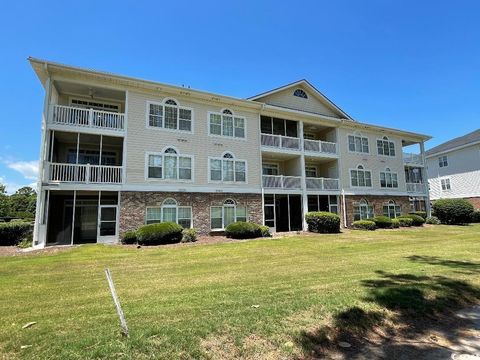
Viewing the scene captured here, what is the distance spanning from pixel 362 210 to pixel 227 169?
13.4 metres

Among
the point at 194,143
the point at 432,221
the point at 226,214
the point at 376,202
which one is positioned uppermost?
the point at 194,143

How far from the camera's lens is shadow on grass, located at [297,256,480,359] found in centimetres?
413

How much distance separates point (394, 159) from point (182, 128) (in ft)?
70.2

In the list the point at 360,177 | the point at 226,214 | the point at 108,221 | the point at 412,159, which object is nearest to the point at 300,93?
the point at 360,177

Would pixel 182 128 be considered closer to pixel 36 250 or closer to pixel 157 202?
pixel 157 202

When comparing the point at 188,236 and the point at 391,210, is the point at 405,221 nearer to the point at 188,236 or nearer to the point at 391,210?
the point at 391,210

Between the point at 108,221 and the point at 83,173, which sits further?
the point at 108,221

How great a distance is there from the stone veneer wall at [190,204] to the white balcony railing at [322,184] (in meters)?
5.11

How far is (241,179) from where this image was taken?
2166 cm

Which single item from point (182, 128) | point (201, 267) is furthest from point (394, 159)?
point (201, 267)

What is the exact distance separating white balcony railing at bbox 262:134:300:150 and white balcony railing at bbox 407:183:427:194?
14.0 m

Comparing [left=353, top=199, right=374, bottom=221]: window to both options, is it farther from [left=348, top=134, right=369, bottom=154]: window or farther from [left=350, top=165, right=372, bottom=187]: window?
[left=348, top=134, right=369, bottom=154]: window

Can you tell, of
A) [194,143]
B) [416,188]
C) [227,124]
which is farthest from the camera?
[416,188]

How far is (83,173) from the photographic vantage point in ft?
56.5
